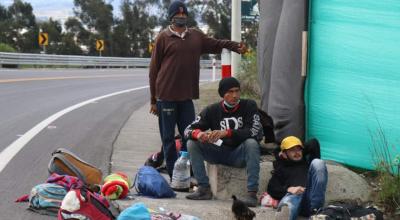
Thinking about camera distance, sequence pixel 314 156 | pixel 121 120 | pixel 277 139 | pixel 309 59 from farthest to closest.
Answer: pixel 121 120, pixel 277 139, pixel 309 59, pixel 314 156

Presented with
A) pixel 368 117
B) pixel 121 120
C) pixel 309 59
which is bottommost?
pixel 121 120

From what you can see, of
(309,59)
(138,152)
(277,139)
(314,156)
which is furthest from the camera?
(138,152)

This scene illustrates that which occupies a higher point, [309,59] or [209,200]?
[309,59]

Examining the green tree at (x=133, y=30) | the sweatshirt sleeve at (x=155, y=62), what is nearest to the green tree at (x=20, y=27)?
the green tree at (x=133, y=30)

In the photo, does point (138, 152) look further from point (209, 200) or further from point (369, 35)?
point (369, 35)

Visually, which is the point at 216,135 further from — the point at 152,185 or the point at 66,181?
the point at 66,181

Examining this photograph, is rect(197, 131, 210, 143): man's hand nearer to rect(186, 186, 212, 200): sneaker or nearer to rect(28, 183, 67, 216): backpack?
rect(186, 186, 212, 200): sneaker

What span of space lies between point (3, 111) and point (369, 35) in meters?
8.60

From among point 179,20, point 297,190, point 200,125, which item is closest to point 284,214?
point 297,190

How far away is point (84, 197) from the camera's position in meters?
5.05

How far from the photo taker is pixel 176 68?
6371 mm

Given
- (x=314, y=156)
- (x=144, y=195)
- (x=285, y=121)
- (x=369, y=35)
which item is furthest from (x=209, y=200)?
(x=369, y=35)

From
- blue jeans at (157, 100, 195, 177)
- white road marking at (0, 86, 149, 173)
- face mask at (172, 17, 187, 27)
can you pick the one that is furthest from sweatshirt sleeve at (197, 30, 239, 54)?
white road marking at (0, 86, 149, 173)

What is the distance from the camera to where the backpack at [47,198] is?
5.54 meters
